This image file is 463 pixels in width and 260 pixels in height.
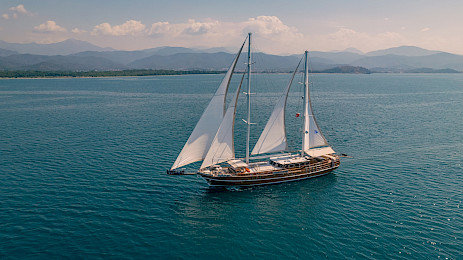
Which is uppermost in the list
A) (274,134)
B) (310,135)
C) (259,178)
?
(274,134)

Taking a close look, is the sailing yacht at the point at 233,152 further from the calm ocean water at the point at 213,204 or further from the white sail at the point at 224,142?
the calm ocean water at the point at 213,204

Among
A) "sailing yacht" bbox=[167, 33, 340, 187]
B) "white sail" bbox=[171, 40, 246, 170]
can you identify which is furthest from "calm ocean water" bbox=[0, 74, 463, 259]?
"white sail" bbox=[171, 40, 246, 170]

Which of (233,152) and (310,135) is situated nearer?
(233,152)

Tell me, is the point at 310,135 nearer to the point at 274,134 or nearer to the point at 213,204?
the point at 274,134

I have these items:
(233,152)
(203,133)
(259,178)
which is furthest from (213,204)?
(203,133)

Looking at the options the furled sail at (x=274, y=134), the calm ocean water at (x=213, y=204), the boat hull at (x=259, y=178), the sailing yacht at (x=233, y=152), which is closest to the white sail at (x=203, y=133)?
the sailing yacht at (x=233, y=152)

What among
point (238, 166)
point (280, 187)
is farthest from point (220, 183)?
point (280, 187)

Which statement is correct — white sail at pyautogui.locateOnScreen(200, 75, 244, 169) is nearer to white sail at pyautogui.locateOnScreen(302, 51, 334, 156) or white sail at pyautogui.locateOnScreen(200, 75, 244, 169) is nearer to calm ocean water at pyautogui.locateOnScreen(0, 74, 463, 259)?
calm ocean water at pyautogui.locateOnScreen(0, 74, 463, 259)
